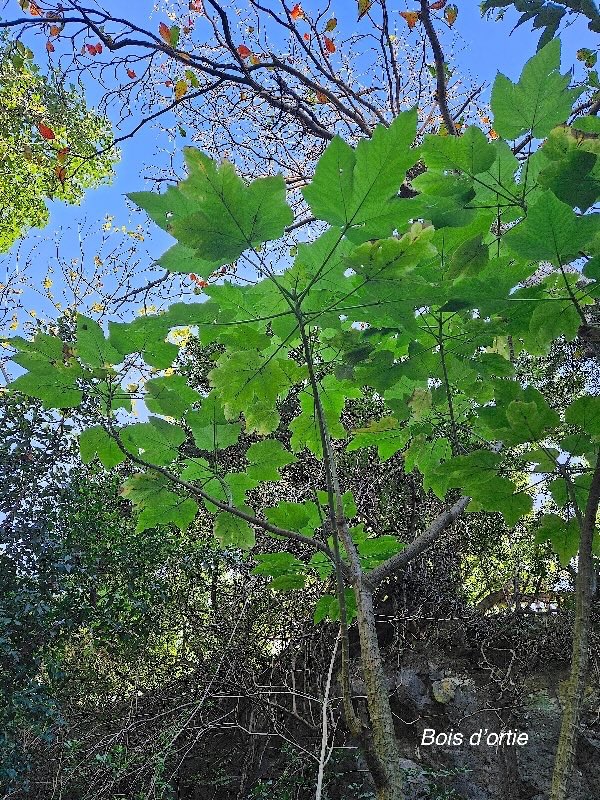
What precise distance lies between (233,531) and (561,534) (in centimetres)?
49

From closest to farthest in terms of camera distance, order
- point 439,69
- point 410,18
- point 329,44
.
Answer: point 439,69 < point 410,18 < point 329,44

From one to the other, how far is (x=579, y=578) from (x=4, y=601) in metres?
3.69

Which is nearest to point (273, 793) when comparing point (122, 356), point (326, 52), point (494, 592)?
point (494, 592)

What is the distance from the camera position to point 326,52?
3.02 meters

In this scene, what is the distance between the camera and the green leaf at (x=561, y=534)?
2.39 feet

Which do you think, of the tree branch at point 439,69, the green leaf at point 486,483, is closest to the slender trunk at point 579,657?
the green leaf at point 486,483

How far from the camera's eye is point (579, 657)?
1.80 ft

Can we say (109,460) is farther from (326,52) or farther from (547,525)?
(326,52)

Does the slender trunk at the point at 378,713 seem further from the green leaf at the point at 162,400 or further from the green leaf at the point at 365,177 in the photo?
the green leaf at the point at 365,177

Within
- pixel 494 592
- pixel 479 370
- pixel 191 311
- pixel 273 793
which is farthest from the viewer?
pixel 494 592

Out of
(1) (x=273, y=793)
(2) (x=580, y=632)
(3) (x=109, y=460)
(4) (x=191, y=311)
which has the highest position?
(4) (x=191, y=311)

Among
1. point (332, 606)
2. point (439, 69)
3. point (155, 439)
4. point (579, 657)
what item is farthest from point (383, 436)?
point (439, 69)

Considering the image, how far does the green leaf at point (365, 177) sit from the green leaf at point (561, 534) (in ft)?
1.48

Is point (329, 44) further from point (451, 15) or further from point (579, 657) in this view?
point (579, 657)
